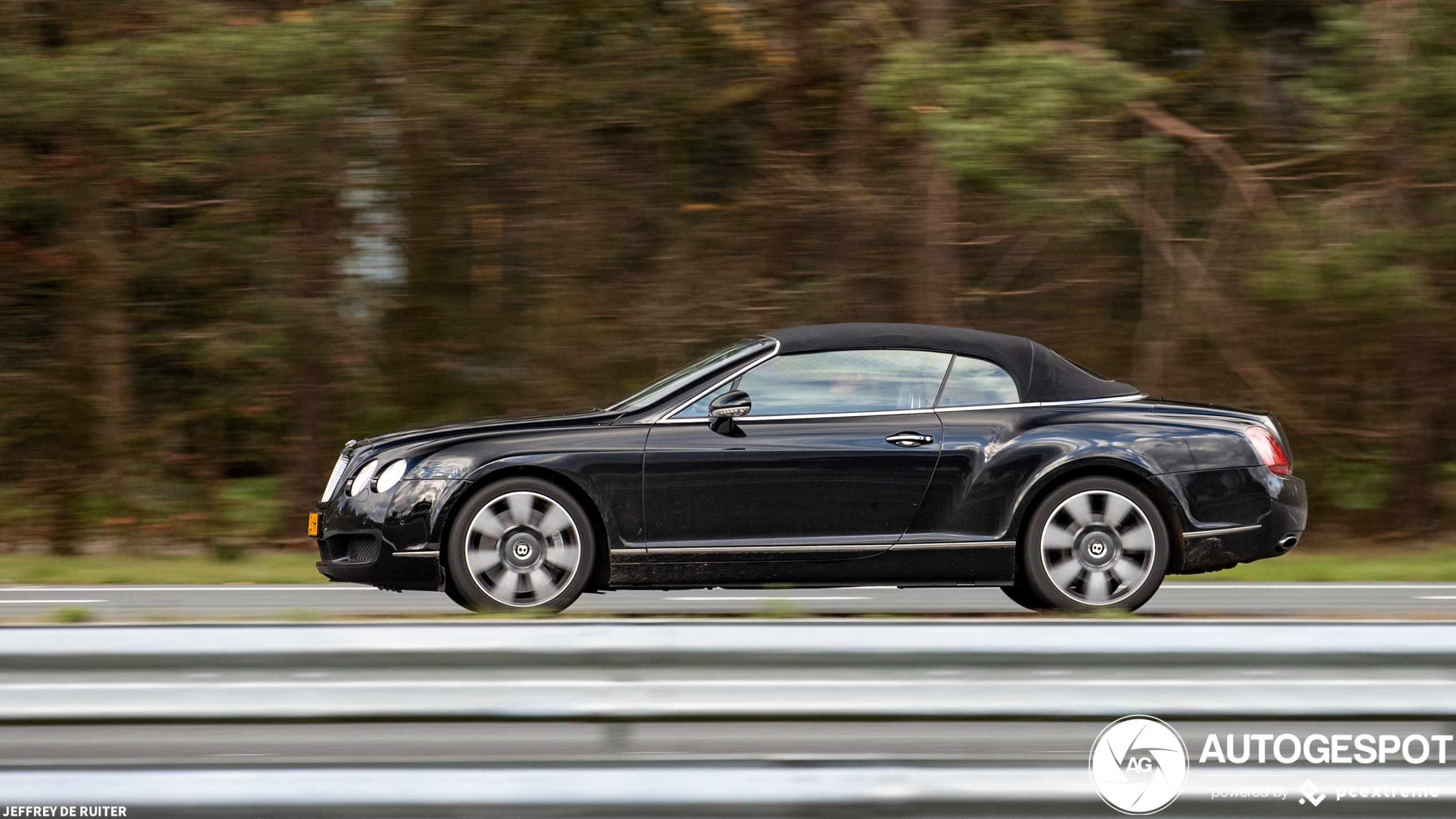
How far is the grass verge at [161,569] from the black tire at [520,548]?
2.78m

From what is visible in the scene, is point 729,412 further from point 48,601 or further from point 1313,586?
point 48,601

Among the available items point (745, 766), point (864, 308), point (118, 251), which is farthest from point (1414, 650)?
point (118, 251)

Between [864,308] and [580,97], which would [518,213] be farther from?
[864,308]

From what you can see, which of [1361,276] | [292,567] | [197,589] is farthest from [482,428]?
[1361,276]

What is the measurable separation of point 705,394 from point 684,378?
20 cm

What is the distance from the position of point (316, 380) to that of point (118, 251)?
1841mm

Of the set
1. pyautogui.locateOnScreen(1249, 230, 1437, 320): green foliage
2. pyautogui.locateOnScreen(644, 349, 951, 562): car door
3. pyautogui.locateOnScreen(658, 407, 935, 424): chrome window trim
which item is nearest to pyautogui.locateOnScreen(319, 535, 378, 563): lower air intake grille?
pyautogui.locateOnScreen(644, 349, 951, 562): car door

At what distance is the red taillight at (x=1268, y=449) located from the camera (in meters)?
6.62

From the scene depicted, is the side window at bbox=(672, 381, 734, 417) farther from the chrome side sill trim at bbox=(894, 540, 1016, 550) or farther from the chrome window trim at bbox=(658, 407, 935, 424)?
the chrome side sill trim at bbox=(894, 540, 1016, 550)

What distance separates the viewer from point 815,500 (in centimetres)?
644

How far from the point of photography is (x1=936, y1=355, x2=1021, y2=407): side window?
6.68 metres

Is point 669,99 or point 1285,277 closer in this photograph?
point 1285,277

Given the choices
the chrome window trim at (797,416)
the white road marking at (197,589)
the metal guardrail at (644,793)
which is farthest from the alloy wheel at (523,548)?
the metal guardrail at (644,793)

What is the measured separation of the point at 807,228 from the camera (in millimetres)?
11719
